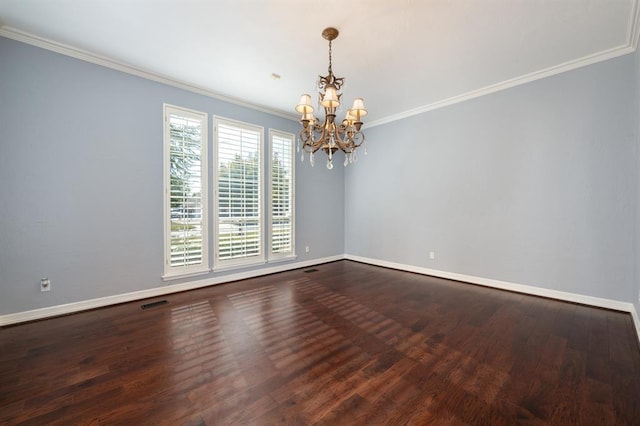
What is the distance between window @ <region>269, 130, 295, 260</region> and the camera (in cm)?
475

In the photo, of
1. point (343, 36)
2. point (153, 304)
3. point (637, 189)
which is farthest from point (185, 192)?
point (637, 189)

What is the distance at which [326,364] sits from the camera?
1998 mm

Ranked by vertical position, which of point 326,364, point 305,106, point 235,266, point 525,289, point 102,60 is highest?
point 102,60

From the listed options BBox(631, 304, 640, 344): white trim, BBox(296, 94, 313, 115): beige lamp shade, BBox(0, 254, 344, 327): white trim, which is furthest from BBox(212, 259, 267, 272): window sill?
BBox(631, 304, 640, 344): white trim

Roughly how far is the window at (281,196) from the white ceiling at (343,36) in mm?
1252

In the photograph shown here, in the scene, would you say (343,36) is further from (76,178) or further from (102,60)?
(76,178)

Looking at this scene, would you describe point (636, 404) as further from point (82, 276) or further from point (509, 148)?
point (82, 276)

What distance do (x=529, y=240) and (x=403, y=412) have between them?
10.9ft

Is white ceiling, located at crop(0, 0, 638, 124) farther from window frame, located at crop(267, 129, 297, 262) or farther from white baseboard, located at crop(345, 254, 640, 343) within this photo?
white baseboard, located at crop(345, 254, 640, 343)

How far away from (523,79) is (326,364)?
177 inches

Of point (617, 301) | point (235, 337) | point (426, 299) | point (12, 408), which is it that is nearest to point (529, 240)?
point (617, 301)

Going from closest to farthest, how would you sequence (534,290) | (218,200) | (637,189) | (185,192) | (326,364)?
(326,364) → (637,189) → (534,290) → (185,192) → (218,200)

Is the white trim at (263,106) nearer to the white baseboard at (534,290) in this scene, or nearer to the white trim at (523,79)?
the white trim at (523,79)

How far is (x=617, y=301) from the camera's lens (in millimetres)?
2967
